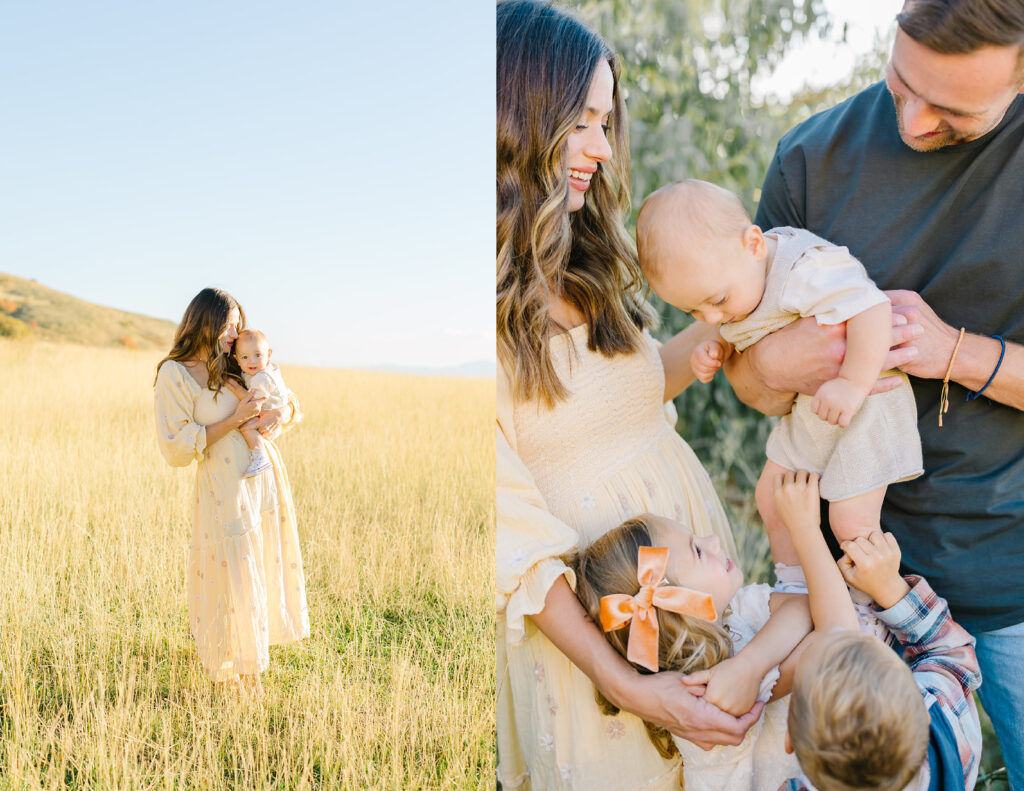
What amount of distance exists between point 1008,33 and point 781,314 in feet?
1.86

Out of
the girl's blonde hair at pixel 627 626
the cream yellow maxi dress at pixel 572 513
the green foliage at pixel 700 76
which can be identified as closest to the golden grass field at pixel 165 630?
the cream yellow maxi dress at pixel 572 513

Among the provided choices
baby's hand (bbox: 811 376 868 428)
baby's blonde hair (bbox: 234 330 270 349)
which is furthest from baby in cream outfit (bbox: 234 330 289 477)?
baby's hand (bbox: 811 376 868 428)

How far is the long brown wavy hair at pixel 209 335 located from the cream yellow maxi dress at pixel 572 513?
0.61 m

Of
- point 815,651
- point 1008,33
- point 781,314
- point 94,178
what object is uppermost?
point 1008,33

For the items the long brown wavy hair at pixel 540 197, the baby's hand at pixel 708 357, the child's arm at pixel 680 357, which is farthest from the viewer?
the child's arm at pixel 680 357

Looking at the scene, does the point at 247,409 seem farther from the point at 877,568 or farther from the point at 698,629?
the point at 877,568

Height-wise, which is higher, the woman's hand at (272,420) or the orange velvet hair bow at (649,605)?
the woman's hand at (272,420)

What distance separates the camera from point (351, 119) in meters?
2.13

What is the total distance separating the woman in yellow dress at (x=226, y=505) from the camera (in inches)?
68.5

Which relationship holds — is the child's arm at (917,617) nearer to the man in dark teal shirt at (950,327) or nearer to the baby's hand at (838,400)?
the man in dark teal shirt at (950,327)

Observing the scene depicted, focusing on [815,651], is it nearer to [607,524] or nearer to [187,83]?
[607,524]

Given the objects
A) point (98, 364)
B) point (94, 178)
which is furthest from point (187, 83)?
point (98, 364)

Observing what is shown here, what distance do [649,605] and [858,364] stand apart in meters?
0.57

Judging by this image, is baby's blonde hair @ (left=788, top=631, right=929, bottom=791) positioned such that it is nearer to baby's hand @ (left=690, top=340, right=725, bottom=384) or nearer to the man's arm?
the man's arm
